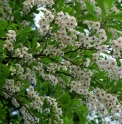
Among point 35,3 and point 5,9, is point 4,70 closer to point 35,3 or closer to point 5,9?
point 35,3

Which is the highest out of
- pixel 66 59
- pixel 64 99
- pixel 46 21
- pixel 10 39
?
pixel 46 21

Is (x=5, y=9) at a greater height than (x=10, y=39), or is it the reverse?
(x=10, y=39)

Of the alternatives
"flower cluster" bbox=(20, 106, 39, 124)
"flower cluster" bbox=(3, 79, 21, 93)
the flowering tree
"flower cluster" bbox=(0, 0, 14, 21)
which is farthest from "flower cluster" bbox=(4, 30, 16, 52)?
"flower cluster" bbox=(0, 0, 14, 21)

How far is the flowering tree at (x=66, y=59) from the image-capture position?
359 centimetres

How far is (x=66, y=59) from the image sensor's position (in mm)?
3908

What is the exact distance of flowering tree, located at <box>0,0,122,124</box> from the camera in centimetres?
359

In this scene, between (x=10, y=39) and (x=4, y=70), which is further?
(x=4, y=70)

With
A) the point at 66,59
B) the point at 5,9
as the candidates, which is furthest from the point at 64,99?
the point at 5,9

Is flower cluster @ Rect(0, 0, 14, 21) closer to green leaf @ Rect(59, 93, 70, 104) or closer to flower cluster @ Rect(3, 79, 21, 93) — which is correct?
flower cluster @ Rect(3, 79, 21, 93)

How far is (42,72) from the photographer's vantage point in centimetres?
433

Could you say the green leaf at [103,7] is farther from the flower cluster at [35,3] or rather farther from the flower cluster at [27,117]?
the flower cluster at [27,117]

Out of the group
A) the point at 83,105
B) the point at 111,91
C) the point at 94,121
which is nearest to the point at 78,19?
the point at 111,91

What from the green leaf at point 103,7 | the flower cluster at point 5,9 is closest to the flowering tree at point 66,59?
the green leaf at point 103,7

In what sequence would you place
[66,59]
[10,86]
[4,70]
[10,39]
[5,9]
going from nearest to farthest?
[10,39] → [66,59] → [4,70] → [10,86] → [5,9]
